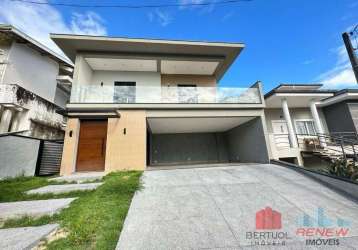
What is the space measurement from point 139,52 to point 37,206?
9169mm

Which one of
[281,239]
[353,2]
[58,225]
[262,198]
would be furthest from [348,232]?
[353,2]

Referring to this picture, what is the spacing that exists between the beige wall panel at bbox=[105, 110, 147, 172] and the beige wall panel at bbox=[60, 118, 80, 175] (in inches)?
59.7

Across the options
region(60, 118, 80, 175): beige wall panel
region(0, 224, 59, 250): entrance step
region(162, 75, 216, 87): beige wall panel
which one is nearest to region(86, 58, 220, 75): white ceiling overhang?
region(162, 75, 216, 87): beige wall panel

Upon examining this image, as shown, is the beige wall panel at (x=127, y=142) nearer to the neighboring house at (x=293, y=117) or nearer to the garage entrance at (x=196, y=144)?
the garage entrance at (x=196, y=144)

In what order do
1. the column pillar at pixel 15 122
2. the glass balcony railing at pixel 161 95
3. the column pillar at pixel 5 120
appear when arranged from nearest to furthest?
the glass balcony railing at pixel 161 95, the column pillar at pixel 5 120, the column pillar at pixel 15 122

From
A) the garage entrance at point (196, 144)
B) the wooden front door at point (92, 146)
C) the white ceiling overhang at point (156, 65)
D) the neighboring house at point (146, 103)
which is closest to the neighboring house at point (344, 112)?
the garage entrance at point (196, 144)

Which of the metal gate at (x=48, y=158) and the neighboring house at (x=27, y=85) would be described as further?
the neighboring house at (x=27, y=85)

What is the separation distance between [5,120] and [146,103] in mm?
8050

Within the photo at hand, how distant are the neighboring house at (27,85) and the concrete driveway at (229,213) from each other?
9266 mm

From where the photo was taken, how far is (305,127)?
13.6 metres

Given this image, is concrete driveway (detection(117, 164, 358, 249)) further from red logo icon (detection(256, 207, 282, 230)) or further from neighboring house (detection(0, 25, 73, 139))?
neighboring house (detection(0, 25, 73, 139))

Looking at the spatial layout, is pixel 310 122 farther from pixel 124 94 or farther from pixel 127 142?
Result: pixel 124 94

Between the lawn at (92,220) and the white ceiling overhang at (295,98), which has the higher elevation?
the white ceiling overhang at (295,98)

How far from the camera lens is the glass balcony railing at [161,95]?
8.18 meters
